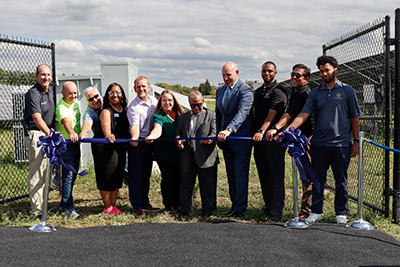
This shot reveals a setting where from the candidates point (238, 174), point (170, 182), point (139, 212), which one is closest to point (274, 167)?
point (238, 174)

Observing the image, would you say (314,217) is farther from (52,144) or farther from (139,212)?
(52,144)

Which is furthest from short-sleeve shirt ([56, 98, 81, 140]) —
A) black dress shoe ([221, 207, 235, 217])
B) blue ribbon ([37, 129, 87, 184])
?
black dress shoe ([221, 207, 235, 217])

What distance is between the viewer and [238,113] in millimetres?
5484

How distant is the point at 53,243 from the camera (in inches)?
169

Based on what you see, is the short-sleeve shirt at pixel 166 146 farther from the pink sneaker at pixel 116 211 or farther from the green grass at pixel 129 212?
the pink sneaker at pixel 116 211

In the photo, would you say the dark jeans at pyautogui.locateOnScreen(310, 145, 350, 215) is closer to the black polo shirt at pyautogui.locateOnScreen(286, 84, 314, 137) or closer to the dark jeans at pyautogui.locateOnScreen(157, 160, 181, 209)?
the black polo shirt at pyautogui.locateOnScreen(286, 84, 314, 137)

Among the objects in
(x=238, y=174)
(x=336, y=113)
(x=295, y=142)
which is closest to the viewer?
(x=295, y=142)

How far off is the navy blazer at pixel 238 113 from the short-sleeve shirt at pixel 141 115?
1.07 meters

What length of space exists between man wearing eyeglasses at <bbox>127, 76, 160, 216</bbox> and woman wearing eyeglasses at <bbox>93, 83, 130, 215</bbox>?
0.47ft

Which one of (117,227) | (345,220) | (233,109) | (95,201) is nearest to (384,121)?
(345,220)

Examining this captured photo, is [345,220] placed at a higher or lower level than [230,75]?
lower

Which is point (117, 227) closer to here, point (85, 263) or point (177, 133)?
point (85, 263)

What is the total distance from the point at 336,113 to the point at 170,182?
2643 mm

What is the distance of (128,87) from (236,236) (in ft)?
16.7
